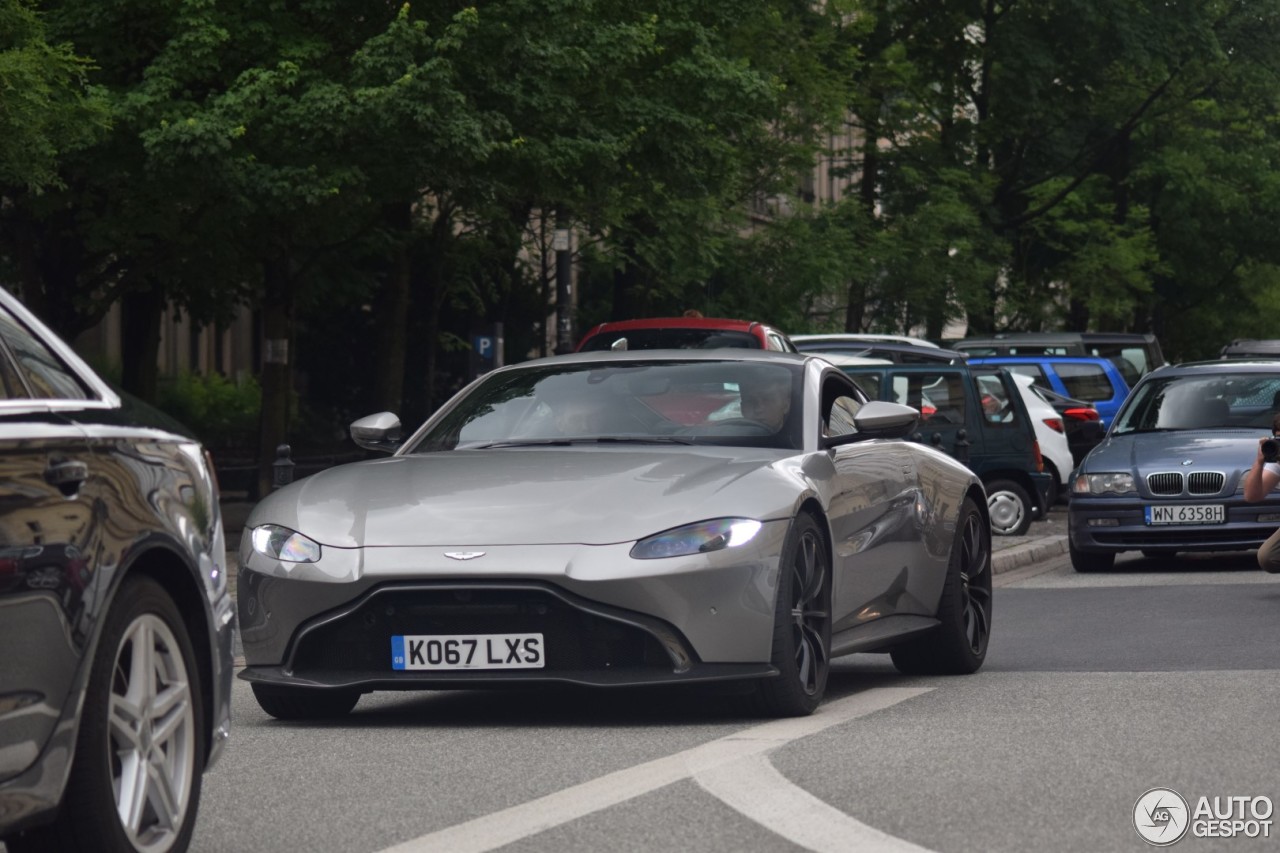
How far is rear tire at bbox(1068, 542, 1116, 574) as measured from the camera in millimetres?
18172

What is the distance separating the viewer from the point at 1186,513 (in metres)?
17.6

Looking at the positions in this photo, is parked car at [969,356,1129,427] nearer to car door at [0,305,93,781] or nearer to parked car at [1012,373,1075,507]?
parked car at [1012,373,1075,507]

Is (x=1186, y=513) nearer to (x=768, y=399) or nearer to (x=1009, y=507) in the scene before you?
(x=1009, y=507)

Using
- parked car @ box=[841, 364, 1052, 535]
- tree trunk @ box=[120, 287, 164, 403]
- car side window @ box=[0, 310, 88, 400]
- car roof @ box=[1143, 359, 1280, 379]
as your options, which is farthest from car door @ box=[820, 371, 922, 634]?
tree trunk @ box=[120, 287, 164, 403]

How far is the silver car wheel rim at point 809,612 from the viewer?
27.4ft

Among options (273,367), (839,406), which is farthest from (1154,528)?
(273,367)

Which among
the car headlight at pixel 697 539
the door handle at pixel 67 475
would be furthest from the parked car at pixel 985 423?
the door handle at pixel 67 475

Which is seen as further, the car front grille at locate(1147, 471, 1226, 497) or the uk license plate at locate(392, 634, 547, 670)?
the car front grille at locate(1147, 471, 1226, 497)

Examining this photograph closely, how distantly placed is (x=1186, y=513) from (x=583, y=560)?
416 inches

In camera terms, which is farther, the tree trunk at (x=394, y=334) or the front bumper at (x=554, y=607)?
the tree trunk at (x=394, y=334)

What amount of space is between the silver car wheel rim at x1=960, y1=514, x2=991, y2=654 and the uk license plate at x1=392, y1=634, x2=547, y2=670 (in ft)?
9.75

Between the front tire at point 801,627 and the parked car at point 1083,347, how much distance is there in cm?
2149

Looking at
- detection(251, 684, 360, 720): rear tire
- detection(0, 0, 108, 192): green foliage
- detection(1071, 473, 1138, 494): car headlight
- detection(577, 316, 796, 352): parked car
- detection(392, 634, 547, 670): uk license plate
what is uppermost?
detection(0, 0, 108, 192): green foliage

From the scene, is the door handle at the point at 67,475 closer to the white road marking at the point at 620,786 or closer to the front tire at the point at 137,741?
the front tire at the point at 137,741
